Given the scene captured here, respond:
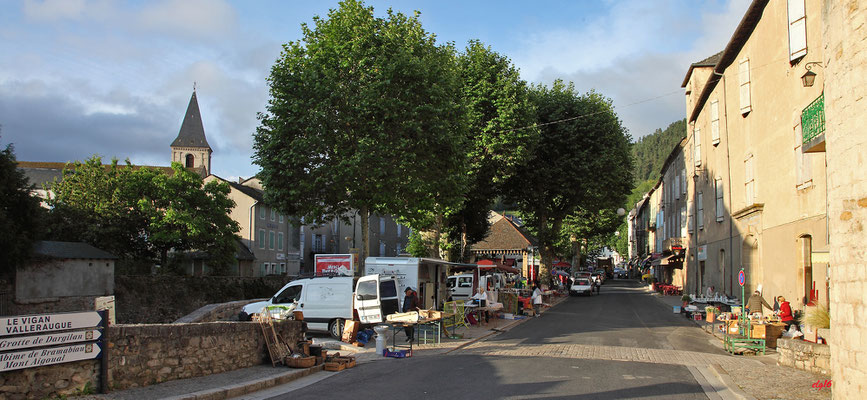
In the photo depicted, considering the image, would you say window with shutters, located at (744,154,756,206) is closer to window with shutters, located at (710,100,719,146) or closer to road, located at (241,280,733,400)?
window with shutters, located at (710,100,719,146)

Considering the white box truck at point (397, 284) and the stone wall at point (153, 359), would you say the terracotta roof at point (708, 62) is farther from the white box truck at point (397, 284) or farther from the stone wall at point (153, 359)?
the stone wall at point (153, 359)

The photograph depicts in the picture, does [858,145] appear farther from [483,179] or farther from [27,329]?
[483,179]

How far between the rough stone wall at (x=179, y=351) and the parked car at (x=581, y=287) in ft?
118

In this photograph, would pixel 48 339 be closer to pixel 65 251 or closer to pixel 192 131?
pixel 65 251

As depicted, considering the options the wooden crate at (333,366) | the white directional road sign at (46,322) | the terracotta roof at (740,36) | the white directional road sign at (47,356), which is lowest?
the wooden crate at (333,366)

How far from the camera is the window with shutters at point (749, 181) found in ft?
76.8

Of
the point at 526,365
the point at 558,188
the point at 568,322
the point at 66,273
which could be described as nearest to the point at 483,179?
the point at 558,188

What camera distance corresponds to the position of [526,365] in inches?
493

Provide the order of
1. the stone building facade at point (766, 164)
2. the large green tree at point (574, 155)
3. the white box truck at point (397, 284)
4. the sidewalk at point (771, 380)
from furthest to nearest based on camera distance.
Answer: the large green tree at point (574, 155)
the white box truck at point (397, 284)
the stone building facade at point (766, 164)
the sidewalk at point (771, 380)

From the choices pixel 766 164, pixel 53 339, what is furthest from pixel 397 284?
pixel 766 164

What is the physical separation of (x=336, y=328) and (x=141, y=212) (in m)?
24.8

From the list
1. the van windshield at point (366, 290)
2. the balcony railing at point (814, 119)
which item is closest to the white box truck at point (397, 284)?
the van windshield at point (366, 290)

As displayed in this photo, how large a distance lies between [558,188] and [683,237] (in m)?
9.13

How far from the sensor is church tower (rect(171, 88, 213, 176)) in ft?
344
